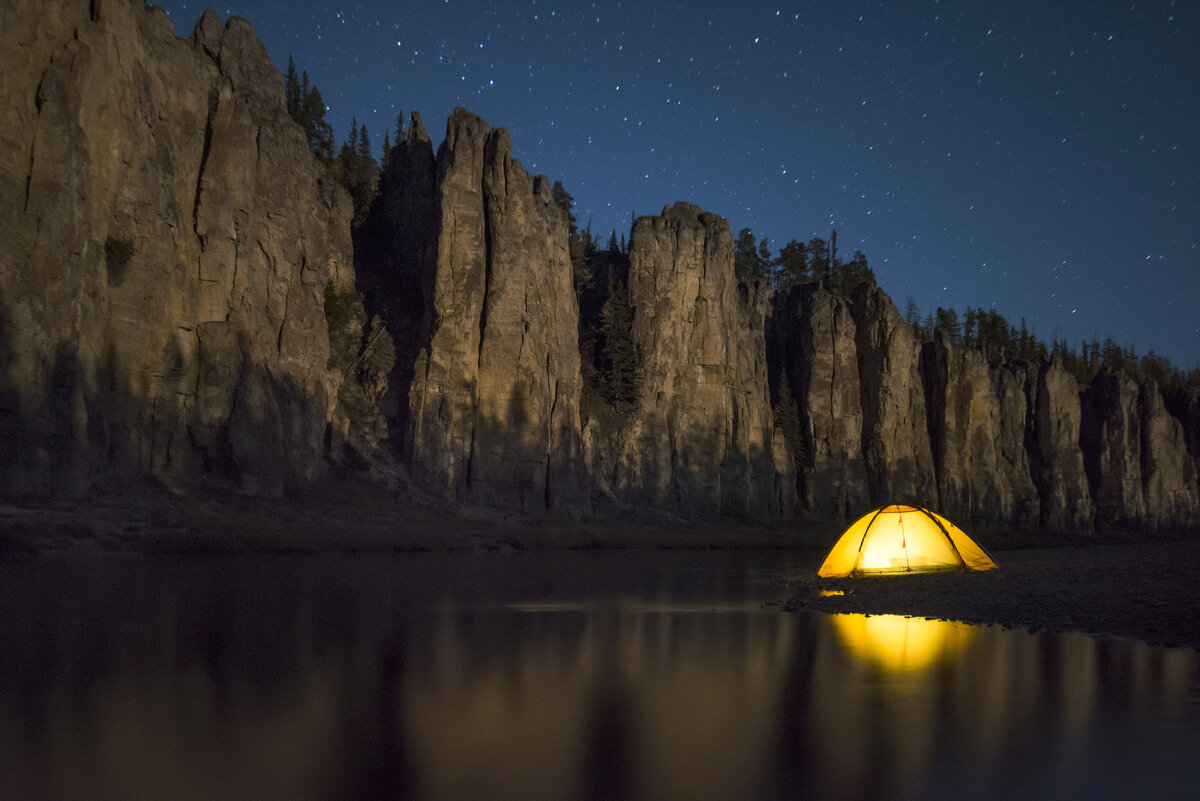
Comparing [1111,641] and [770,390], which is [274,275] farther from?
[770,390]

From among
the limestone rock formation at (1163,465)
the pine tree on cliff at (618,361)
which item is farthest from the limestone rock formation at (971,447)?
the pine tree on cliff at (618,361)

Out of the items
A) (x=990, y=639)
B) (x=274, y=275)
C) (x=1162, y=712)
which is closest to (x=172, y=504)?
(x=274, y=275)

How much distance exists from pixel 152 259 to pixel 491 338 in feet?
71.7

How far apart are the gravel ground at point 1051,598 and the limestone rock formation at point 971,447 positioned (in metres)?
70.4

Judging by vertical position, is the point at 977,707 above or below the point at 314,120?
below

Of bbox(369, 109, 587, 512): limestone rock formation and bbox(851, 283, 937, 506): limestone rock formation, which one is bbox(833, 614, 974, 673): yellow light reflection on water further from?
bbox(851, 283, 937, 506): limestone rock formation

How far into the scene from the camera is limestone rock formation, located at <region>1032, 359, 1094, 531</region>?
99.6 meters

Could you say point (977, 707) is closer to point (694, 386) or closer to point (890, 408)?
point (694, 386)

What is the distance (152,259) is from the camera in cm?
3900

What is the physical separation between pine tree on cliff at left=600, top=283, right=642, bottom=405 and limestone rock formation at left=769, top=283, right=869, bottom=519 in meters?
22.6

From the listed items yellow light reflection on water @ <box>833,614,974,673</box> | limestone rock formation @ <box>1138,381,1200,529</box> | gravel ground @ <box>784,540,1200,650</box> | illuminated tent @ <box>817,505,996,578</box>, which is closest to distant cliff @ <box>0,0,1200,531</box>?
limestone rock formation @ <box>1138,381,1200,529</box>

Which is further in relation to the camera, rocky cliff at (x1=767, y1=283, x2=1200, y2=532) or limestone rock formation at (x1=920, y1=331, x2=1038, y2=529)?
limestone rock formation at (x1=920, y1=331, x2=1038, y2=529)

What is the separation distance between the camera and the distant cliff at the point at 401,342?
33.2 m

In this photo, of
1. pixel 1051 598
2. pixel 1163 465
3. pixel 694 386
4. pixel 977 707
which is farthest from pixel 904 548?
pixel 1163 465
